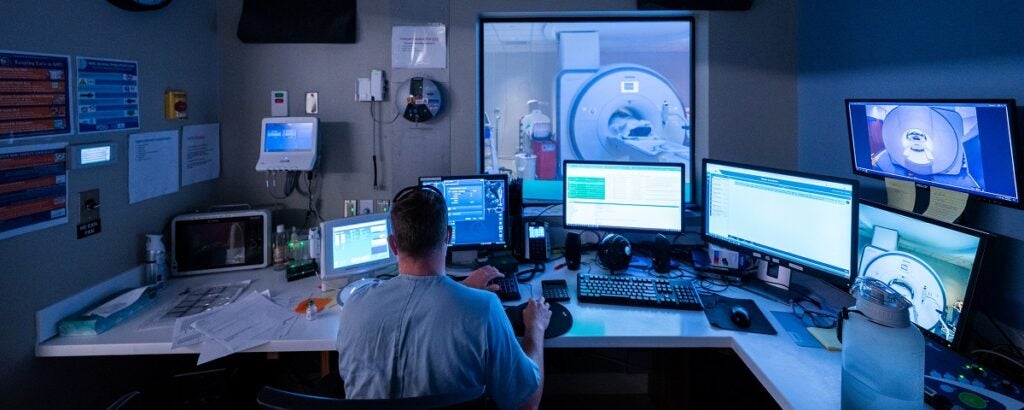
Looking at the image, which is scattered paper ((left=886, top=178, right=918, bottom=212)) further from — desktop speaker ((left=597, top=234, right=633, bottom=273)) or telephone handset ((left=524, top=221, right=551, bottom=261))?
telephone handset ((left=524, top=221, right=551, bottom=261))

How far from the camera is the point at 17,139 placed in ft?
4.90

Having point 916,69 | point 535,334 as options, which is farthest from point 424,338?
point 916,69

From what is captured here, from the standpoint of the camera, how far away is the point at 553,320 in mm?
1679

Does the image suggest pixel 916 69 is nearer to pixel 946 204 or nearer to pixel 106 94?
pixel 946 204

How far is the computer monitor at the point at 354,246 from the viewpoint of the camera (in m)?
1.96

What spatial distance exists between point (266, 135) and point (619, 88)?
2151 millimetres

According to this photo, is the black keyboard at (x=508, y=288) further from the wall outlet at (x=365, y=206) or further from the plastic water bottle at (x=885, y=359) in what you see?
the plastic water bottle at (x=885, y=359)

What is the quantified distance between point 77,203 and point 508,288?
1495 mm

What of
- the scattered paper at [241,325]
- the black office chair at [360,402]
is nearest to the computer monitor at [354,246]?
the scattered paper at [241,325]

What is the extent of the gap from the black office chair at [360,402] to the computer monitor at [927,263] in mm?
→ 1214

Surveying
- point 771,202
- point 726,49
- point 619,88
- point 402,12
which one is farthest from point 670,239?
point 402,12

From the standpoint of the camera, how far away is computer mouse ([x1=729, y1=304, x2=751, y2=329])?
1618 millimetres

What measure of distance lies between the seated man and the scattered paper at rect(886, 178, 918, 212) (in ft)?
4.29

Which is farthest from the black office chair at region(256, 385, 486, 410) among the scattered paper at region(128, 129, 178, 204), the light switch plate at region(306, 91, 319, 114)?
the light switch plate at region(306, 91, 319, 114)
